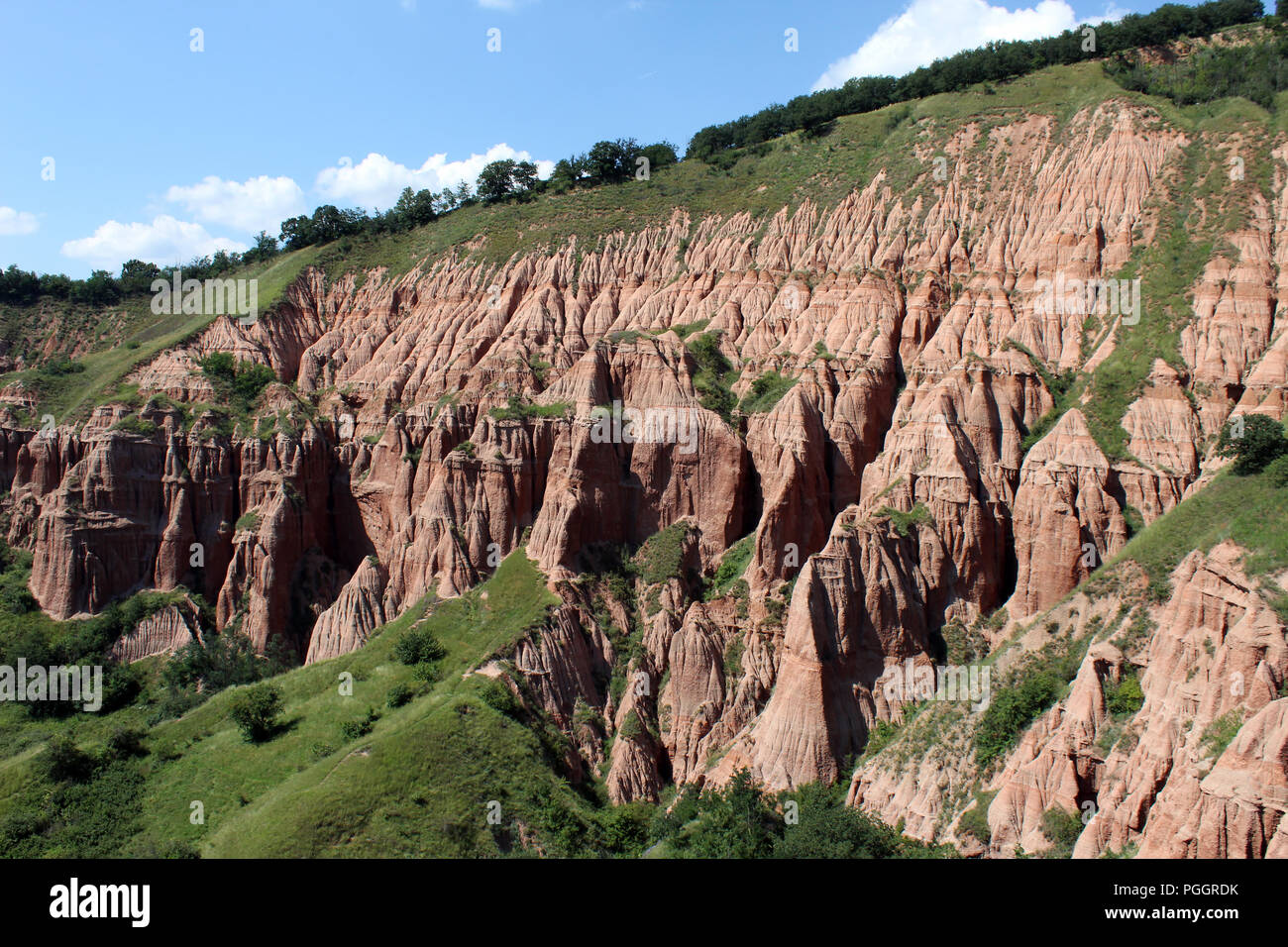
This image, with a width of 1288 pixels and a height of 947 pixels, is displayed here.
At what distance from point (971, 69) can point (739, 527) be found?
48580 millimetres

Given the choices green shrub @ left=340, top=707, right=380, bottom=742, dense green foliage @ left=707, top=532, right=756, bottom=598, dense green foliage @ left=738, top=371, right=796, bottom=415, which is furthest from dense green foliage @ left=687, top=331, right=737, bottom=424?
green shrub @ left=340, top=707, right=380, bottom=742

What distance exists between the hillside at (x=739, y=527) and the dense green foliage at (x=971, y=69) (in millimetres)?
3578

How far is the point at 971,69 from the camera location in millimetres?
69812

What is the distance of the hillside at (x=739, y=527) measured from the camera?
30172 mm

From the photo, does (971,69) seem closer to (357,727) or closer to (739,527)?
(739,527)

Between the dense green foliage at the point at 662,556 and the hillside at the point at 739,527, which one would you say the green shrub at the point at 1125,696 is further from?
the dense green foliage at the point at 662,556

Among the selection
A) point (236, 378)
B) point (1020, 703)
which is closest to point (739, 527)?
point (1020, 703)

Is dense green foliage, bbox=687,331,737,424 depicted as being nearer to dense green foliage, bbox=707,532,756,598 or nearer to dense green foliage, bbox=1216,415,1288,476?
dense green foliage, bbox=707,532,756,598

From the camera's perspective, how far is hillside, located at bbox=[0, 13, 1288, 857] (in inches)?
1188

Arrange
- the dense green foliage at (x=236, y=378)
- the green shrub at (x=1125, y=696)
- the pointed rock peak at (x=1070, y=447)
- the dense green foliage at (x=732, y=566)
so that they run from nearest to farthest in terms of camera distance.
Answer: the green shrub at (x=1125, y=696) → the pointed rock peak at (x=1070, y=447) → the dense green foliage at (x=732, y=566) → the dense green foliage at (x=236, y=378)

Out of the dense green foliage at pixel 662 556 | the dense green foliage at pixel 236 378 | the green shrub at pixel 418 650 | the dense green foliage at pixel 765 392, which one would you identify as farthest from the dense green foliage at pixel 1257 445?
the dense green foliage at pixel 236 378

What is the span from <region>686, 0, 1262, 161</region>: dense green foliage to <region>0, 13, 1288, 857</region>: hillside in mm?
3578
